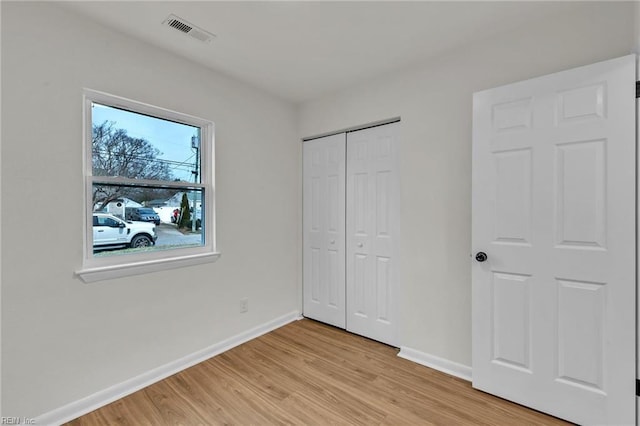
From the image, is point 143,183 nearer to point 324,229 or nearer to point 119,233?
point 119,233

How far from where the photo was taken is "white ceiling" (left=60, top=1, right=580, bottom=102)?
170 cm

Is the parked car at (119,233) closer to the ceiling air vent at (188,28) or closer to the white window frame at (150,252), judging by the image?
the white window frame at (150,252)

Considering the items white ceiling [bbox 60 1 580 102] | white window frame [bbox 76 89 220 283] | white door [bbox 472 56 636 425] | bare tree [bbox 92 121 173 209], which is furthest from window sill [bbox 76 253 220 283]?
white door [bbox 472 56 636 425]

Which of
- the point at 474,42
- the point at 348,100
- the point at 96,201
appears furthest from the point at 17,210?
the point at 474,42

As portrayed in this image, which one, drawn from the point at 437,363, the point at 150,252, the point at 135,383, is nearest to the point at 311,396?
the point at 437,363

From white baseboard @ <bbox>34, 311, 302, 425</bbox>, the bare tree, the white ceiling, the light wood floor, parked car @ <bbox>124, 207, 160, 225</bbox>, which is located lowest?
the light wood floor

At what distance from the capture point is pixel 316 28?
6.24ft

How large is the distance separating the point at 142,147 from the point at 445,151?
230 centimetres

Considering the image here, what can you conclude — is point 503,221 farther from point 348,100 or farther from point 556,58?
point 348,100

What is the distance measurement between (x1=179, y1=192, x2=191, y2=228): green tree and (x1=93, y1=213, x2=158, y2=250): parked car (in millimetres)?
226

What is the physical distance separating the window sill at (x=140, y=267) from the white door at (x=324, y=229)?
1.10m

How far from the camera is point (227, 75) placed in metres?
2.55

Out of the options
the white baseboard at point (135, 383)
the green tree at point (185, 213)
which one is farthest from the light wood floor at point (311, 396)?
the green tree at point (185, 213)

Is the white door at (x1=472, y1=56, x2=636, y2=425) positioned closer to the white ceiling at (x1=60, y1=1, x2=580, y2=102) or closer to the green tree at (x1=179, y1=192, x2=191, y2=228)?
the white ceiling at (x1=60, y1=1, x2=580, y2=102)
